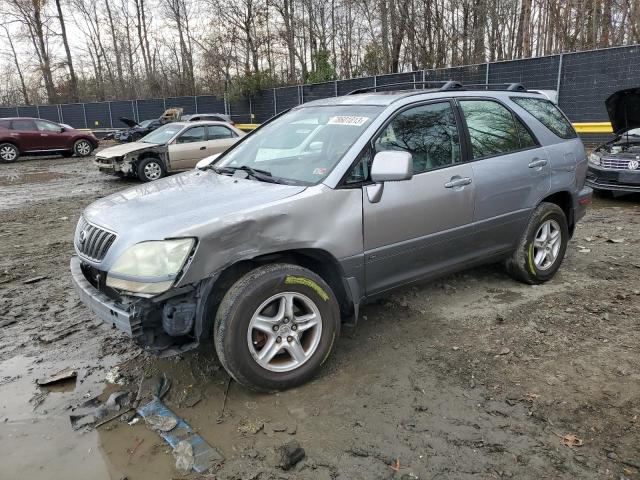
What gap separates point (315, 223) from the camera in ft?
10.1

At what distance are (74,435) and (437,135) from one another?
3.16 metres

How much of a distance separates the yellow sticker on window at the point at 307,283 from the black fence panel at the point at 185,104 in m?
26.6

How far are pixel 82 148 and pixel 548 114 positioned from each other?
18773 millimetres

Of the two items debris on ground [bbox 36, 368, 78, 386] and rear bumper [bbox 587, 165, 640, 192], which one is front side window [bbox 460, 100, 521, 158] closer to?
debris on ground [bbox 36, 368, 78, 386]

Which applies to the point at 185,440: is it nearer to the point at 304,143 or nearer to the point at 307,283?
the point at 307,283

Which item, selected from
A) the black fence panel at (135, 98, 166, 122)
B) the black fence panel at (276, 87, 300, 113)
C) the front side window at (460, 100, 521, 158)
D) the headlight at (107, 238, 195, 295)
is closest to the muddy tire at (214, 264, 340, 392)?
the headlight at (107, 238, 195, 295)

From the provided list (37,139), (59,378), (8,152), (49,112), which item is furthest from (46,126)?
(59,378)

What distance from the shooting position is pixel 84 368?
11.5ft

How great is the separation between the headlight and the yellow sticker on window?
2.00 feet

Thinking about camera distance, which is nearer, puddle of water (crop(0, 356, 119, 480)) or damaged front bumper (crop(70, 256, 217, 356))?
puddle of water (crop(0, 356, 119, 480))

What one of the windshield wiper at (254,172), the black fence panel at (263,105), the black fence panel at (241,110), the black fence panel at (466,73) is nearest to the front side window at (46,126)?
the black fence panel at (263,105)

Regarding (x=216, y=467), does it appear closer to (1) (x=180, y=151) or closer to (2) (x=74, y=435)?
(2) (x=74, y=435)

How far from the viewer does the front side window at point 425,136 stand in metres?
3.55

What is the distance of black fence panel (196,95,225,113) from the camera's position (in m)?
26.3
